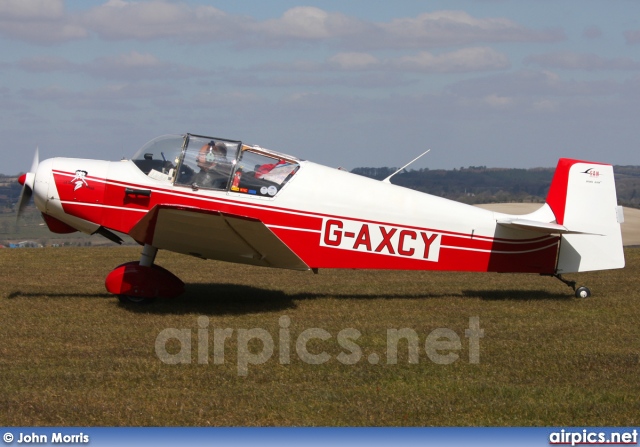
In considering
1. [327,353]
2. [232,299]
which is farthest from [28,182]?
[327,353]

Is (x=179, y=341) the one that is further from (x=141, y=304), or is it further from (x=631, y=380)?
(x=631, y=380)

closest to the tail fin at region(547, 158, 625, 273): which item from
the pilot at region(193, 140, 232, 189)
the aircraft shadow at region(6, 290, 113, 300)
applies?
the pilot at region(193, 140, 232, 189)

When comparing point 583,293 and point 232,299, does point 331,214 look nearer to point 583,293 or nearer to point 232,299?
point 232,299

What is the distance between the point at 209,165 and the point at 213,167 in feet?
0.17

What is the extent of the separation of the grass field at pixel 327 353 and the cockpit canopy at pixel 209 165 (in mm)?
1377

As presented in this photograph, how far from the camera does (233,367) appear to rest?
20.3 feet

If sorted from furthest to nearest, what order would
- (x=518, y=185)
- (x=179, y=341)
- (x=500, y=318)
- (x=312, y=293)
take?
(x=518, y=185), (x=312, y=293), (x=500, y=318), (x=179, y=341)

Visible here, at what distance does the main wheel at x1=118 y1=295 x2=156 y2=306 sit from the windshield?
1342mm

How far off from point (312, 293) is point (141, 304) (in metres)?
2.24

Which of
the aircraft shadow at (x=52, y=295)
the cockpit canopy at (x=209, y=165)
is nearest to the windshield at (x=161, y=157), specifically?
the cockpit canopy at (x=209, y=165)

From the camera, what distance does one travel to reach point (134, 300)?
28.7 ft

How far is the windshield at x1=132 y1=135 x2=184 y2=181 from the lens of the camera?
877 centimetres

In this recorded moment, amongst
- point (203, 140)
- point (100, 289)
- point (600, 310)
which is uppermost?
point (203, 140)

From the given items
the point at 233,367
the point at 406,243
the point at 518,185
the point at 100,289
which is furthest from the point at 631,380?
the point at 518,185
